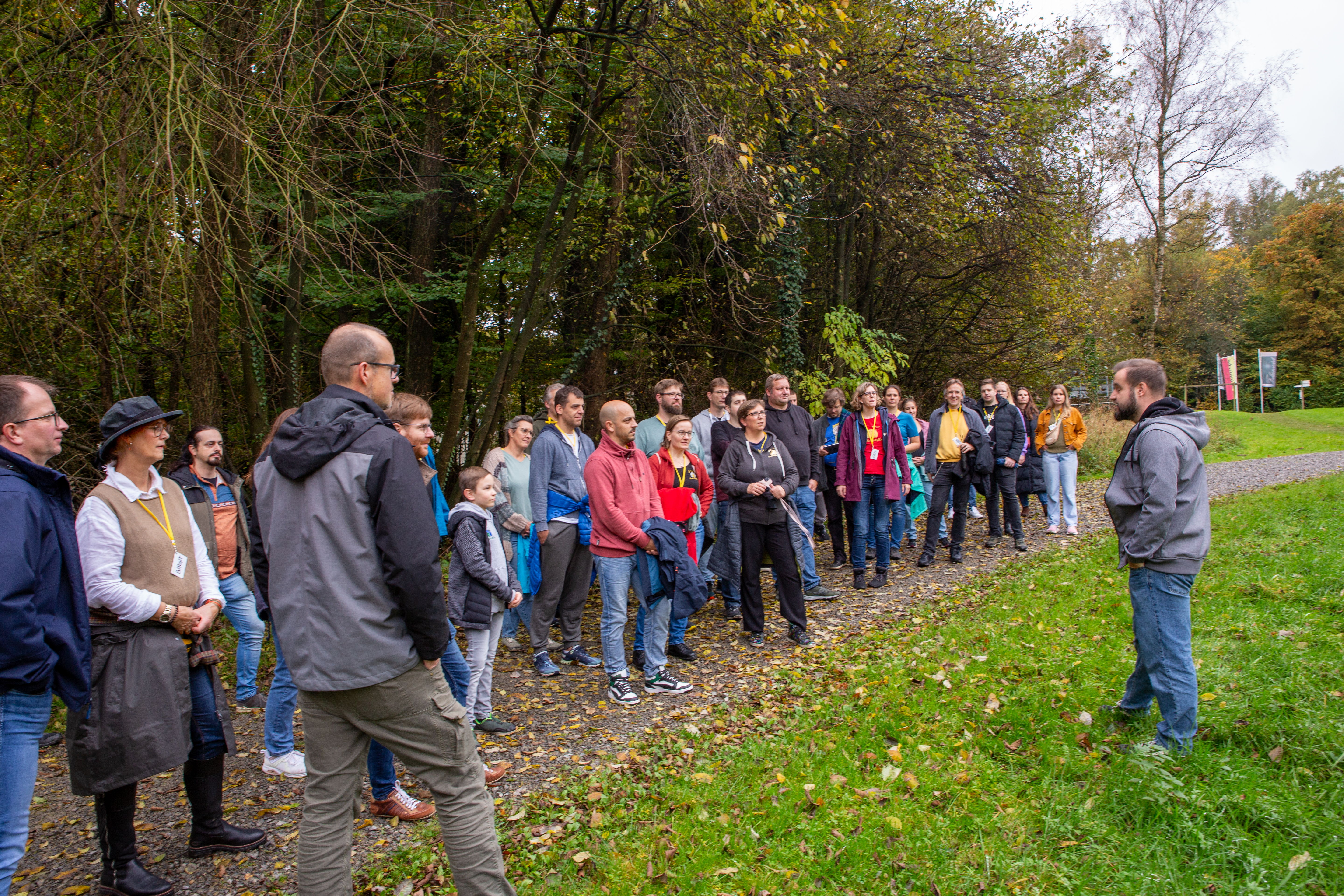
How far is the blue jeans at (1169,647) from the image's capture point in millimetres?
3793

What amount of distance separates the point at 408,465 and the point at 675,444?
3748 mm

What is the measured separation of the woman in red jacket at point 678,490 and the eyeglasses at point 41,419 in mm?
3839

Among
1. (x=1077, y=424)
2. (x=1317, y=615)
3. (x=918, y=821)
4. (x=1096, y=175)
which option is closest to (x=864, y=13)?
(x=1077, y=424)

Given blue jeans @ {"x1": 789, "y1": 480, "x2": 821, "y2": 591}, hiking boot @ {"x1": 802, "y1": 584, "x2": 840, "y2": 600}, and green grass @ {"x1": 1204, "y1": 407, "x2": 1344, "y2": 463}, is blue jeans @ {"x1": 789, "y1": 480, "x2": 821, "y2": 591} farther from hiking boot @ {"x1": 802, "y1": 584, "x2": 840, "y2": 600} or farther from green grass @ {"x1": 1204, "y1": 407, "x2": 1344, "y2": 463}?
green grass @ {"x1": 1204, "y1": 407, "x2": 1344, "y2": 463}

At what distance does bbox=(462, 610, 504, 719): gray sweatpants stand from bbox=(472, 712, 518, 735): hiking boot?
0.22 ft

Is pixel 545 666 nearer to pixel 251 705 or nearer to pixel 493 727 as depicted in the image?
pixel 493 727

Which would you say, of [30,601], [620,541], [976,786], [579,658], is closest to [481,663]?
[620,541]

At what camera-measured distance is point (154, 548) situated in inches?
134

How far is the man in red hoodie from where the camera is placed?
5523 millimetres

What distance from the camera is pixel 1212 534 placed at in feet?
29.5

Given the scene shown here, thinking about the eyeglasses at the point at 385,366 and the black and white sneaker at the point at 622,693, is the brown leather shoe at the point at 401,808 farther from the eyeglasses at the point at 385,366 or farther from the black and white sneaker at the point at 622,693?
the eyeglasses at the point at 385,366

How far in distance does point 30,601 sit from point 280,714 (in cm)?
197

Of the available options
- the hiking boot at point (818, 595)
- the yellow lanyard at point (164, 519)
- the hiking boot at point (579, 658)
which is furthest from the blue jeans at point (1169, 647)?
the yellow lanyard at point (164, 519)

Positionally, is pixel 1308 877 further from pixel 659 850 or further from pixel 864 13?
pixel 864 13
